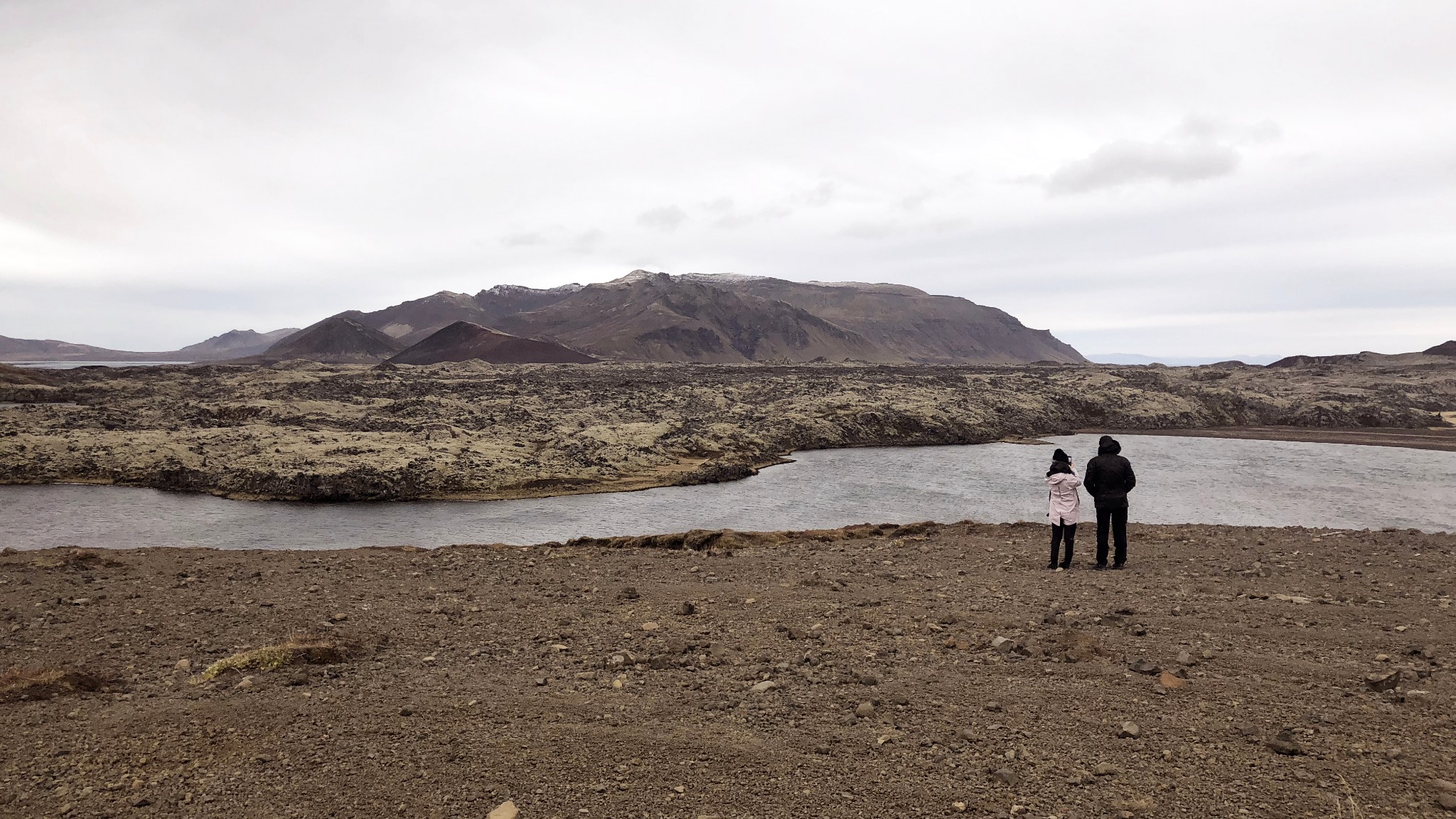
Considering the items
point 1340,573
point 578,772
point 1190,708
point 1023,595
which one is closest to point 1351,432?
point 1340,573

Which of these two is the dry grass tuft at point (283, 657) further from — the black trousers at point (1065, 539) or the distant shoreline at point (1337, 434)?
the distant shoreline at point (1337, 434)

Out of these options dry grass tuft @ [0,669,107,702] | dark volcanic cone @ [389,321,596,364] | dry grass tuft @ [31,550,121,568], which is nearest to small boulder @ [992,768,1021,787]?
dry grass tuft @ [0,669,107,702]

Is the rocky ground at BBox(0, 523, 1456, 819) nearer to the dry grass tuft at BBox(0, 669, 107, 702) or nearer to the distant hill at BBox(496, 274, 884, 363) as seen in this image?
the dry grass tuft at BBox(0, 669, 107, 702)

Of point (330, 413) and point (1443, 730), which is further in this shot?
point (330, 413)

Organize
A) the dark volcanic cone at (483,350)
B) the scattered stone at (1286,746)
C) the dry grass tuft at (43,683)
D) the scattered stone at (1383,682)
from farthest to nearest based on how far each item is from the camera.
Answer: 1. the dark volcanic cone at (483,350)
2. the dry grass tuft at (43,683)
3. the scattered stone at (1383,682)
4. the scattered stone at (1286,746)

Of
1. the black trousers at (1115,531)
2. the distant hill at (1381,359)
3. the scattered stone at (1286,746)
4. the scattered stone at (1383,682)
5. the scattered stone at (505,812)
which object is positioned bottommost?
the scattered stone at (505,812)

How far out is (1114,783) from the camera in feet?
16.4

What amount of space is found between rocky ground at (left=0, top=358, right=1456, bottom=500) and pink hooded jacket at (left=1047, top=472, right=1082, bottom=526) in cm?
1624

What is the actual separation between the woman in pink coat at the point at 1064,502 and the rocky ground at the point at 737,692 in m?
0.43

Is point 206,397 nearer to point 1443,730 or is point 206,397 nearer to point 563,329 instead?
point 1443,730

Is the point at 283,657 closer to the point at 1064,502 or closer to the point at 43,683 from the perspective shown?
the point at 43,683

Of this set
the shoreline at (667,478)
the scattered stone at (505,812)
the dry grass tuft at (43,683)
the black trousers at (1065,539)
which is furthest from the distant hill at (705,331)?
the scattered stone at (505,812)

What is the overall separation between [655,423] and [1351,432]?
3984cm

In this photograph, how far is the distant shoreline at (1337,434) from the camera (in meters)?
38.1
